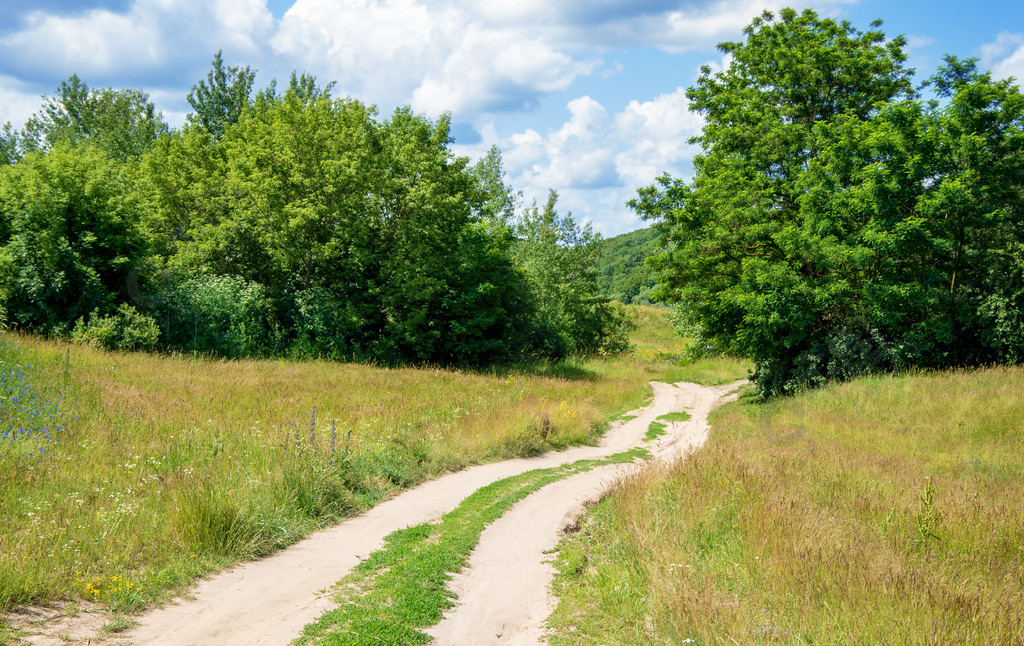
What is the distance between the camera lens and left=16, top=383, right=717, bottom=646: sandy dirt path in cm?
586

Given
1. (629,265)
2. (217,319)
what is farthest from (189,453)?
(629,265)

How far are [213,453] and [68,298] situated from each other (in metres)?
18.2

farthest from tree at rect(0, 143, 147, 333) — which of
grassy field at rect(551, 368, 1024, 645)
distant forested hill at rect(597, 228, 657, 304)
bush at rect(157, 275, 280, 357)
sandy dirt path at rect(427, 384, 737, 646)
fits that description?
distant forested hill at rect(597, 228, 657, 304)

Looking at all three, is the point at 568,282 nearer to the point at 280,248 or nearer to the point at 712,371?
the point at 712,371

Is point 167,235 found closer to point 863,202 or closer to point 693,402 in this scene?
point 693,402

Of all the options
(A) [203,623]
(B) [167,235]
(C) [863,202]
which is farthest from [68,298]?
(C) [863,202]

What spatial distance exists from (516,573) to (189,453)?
20.2 ft

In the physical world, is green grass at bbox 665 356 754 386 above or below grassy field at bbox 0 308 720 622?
below

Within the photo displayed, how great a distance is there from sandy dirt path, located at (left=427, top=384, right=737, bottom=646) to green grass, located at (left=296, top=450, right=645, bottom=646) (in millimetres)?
193

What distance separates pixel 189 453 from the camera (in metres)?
10.6

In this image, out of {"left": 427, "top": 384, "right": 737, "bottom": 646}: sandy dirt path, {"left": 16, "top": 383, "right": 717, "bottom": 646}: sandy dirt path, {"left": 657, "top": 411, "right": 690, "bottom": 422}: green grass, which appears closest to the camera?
{"left": 16, "top": 383, "right": 717, "bottom": 646}: sandy dirt path

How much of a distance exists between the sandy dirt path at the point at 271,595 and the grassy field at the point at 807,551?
2.70m

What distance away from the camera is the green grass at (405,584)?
6164 millimetres

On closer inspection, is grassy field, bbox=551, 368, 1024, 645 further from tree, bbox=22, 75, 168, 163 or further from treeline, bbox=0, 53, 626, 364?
tree, bbox=22, 75, 168, 163
